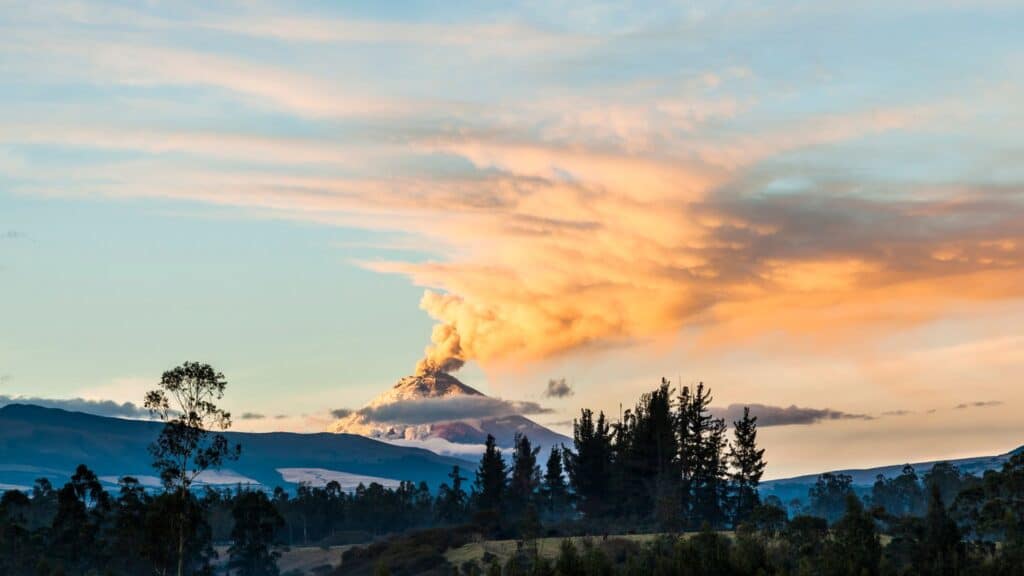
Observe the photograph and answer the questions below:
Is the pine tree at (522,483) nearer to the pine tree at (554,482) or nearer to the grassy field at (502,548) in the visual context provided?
the pine tree at (554,482)

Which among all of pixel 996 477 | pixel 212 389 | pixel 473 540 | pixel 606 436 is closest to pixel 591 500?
pixel 606 436

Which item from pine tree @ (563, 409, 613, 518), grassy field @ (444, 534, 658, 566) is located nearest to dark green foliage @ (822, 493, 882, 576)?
grassy field @ (444, 534, 658, 566)

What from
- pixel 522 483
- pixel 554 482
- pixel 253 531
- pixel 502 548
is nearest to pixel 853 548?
pixel 502 548

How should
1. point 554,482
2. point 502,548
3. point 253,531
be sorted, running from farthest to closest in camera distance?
point 554,482, point 253,531, point 502,548

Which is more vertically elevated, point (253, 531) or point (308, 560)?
point (253, 531)

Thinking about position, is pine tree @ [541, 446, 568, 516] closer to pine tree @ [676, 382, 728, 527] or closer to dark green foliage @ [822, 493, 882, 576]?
pine tree @ [676, 382, 728, 527]

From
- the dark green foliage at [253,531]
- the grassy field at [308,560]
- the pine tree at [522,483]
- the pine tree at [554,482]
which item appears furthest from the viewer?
the pine tree at [554,482]

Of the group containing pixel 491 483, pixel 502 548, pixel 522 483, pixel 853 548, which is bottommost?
pixel 853 548

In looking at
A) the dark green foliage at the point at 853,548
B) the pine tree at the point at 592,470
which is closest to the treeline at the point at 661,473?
the pine tree at the point at 592,470

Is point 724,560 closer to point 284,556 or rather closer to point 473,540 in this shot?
point 473,540

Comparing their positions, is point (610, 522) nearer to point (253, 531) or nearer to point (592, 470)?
point (592, 470)

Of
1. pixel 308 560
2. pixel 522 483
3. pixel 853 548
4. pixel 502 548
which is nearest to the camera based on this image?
pixel 853 548

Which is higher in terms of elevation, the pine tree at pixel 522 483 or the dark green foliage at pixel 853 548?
the pine tree at pixel 522 483

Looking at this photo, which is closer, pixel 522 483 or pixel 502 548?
pixel 502 548
